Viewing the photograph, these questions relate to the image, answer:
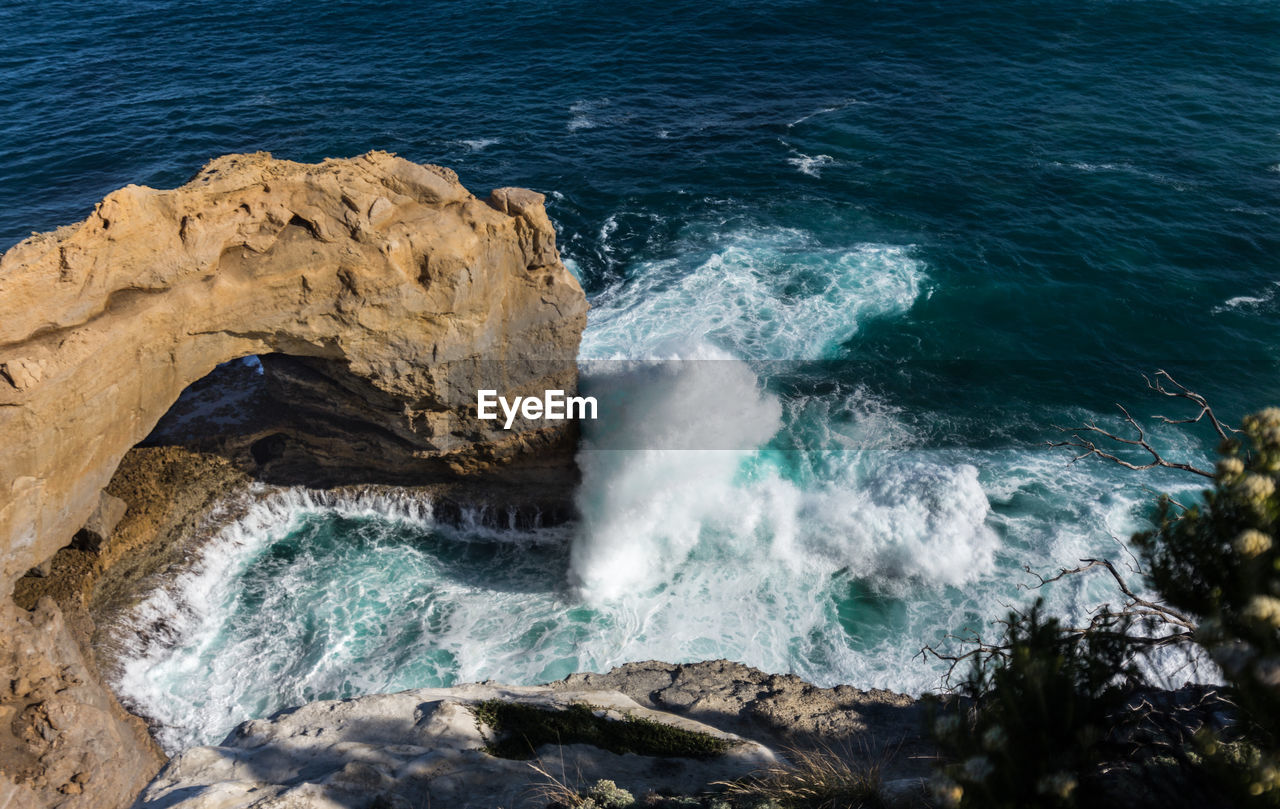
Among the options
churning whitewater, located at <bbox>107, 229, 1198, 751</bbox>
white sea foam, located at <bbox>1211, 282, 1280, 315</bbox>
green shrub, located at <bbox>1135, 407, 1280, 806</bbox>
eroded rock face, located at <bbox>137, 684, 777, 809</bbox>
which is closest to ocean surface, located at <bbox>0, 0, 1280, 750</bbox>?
churning whitewater, located at <bbox>107, 229, 1198, 751</bbox>

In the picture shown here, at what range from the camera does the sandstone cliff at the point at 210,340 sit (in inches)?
617

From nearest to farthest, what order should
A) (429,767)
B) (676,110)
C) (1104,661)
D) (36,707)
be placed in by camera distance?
(1104,661)
(429,767)
(36,707)
(676,110)

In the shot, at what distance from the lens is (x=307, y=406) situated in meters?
22.6

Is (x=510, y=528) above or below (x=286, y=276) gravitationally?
below

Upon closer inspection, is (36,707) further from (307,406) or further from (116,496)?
(307,406)

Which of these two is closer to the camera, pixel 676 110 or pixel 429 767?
pixel 429 767

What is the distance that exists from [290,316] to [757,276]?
1846cm

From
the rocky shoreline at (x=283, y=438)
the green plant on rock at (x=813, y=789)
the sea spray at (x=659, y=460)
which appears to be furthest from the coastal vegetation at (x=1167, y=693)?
the sea spray at (x=659, y=460)

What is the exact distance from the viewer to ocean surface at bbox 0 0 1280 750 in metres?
20.7

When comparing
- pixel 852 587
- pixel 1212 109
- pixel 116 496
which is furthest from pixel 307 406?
pixel 1212 109

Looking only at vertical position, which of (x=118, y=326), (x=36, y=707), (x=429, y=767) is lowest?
(x=36, y=707)

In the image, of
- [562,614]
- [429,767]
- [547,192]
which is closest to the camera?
[429,767]

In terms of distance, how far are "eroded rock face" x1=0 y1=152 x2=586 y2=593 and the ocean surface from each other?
12.1ft

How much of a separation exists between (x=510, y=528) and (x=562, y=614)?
11.8 ft
